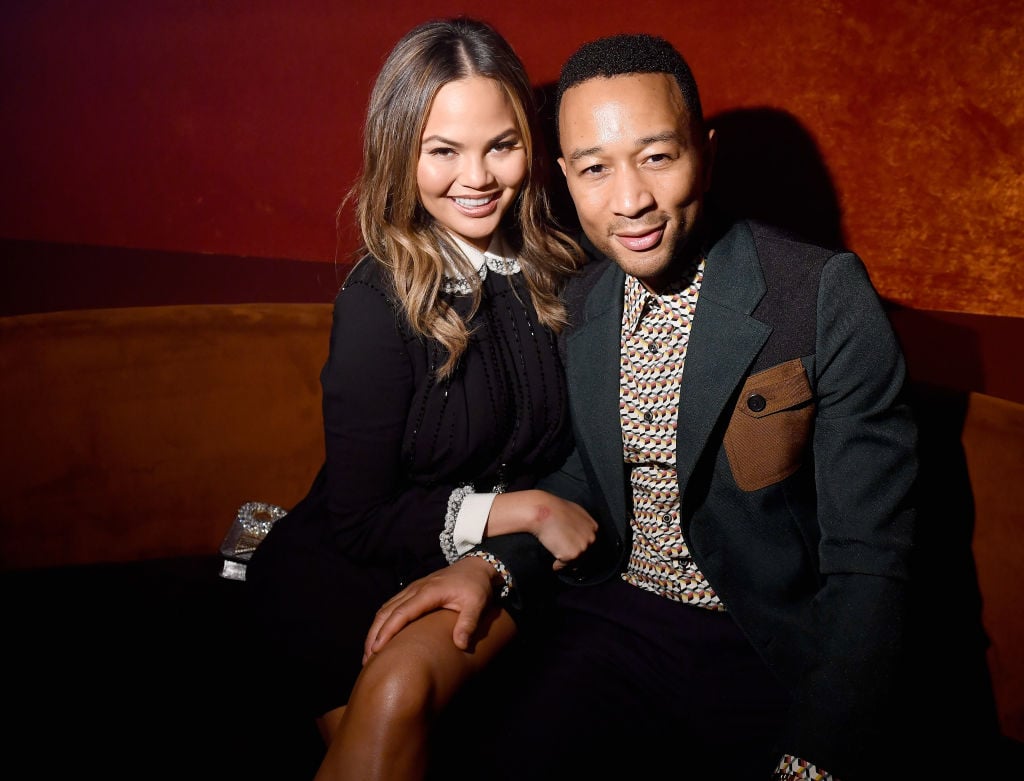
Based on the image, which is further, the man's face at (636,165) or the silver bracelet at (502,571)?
the silver bracelet at (502,571)

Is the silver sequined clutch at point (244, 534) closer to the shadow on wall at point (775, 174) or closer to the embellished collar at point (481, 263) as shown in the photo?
the embellished collar at point (481, 263)

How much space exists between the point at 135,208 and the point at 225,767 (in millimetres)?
1918

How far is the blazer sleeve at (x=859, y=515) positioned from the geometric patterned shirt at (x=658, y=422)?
0.29 metres

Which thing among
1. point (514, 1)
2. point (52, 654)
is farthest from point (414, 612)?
point (514, 1)

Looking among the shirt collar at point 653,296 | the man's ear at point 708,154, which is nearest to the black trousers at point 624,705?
the shirt collar at point 653,296

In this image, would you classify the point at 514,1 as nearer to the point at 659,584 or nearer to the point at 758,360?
the point at 758,360

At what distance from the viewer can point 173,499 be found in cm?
242

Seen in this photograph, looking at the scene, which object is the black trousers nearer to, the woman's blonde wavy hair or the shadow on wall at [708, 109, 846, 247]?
the woman's blonde wavy hair

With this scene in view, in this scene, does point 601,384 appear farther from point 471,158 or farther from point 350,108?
point 350,108

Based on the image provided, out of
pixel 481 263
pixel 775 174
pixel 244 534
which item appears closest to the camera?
pixel 481 263

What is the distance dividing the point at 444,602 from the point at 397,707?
0.79ft

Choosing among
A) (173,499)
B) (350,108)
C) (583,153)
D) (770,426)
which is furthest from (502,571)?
(350,108)

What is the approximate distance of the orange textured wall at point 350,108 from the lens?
1920 mm

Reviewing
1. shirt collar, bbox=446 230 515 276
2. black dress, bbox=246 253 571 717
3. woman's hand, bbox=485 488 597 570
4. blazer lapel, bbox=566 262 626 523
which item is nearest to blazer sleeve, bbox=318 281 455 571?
black dress, bbox=246 253 571 717
